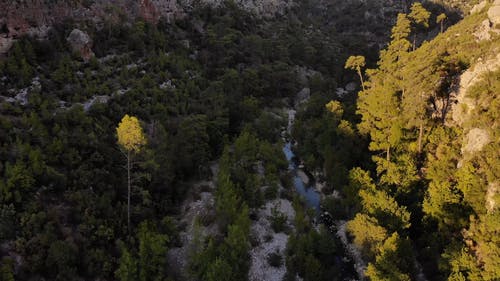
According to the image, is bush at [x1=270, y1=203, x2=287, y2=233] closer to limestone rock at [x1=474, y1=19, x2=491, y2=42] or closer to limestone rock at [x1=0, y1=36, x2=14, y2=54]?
limestone rock at [x1=474, y1=19, x2=491, y2=42]

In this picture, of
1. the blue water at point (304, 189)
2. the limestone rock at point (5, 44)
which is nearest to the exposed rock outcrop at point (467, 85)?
the blue water at point (304, 189)

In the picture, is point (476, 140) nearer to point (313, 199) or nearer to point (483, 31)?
point (313, 199)

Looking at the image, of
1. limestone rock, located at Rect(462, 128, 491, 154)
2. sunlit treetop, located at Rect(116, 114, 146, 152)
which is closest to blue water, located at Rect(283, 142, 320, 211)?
limestone rock, located at Rect(462, 128, 491, 154)

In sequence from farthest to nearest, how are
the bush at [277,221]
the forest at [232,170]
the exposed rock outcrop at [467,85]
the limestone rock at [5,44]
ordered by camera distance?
the limestone rock at [5,44], the bush at [277,221], the exposed rock outcrop at [467,85], the forest at [232,170]

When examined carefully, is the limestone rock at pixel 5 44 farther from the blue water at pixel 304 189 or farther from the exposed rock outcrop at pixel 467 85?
the exposed rock outcrop at pixel 467 85

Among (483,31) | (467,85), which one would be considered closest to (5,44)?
(467,85)
